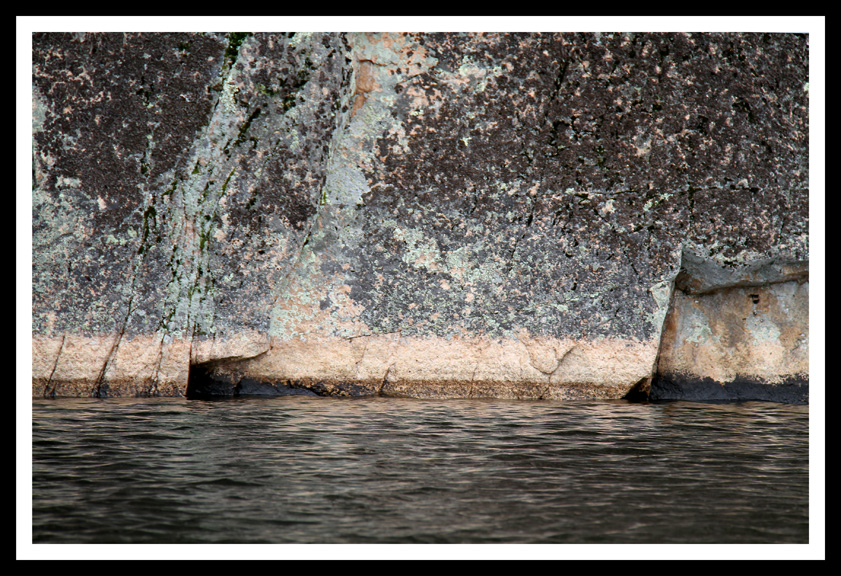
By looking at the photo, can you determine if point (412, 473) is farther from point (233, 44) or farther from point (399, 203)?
point (233, 44)

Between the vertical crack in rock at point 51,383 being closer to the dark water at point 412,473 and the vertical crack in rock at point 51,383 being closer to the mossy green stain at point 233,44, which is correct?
the dark water at point 412,473

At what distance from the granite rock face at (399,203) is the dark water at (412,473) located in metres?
0.43

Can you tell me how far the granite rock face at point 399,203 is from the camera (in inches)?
175

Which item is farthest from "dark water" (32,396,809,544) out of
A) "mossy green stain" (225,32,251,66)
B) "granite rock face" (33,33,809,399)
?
"mossy green stain" (225,32,251,66)

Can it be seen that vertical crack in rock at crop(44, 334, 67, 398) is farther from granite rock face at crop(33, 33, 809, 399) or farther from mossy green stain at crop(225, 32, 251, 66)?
mossy green stain at crop(225, 32, 251, 66)

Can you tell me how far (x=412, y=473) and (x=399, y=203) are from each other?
85.6 inches

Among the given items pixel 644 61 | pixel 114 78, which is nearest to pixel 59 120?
Answer: pixel 114 78

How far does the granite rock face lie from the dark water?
1.41ft

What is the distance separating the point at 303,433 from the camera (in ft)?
12.0

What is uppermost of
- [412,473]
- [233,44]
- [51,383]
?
[233,44]

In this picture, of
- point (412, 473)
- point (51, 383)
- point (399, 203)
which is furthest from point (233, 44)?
point (412, 473)

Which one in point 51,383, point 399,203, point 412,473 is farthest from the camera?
point 399,203

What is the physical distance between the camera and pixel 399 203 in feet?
15.3
